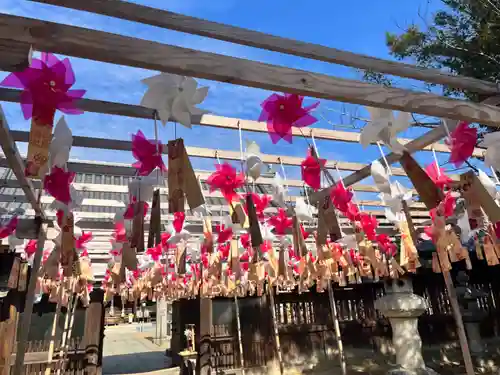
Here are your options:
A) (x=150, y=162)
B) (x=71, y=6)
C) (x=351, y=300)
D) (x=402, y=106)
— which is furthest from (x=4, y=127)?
(x=351, y=300)

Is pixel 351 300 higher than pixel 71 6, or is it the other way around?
pixel 71 6

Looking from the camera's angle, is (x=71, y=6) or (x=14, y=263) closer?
(x=71, y=6)

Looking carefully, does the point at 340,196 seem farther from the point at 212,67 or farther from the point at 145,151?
the point at 212,67

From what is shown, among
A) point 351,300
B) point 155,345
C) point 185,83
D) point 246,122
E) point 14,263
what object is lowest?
point 155,345

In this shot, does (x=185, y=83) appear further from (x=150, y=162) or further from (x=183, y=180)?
(x=150, y=162)

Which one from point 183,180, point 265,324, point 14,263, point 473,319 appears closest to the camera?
point 183,180

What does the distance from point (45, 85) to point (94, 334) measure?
7.38 metres

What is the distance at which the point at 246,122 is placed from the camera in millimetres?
2828

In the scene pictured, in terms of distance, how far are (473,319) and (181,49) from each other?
7.78 metres

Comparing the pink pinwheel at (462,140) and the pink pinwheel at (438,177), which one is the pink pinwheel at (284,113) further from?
the pink pinwheel at (438,177)

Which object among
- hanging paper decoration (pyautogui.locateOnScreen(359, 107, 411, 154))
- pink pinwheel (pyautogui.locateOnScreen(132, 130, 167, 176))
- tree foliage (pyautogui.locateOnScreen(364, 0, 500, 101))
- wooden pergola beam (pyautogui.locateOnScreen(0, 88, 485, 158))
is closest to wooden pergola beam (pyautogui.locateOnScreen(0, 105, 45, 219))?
wooden pergola beam (pyautogui.locateOnScreen(0, 88, 485, 158))

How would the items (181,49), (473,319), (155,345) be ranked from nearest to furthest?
(181,49), (473,319), (155,345)

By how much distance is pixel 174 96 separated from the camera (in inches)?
64.2

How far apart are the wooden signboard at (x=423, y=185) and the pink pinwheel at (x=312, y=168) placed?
77 cm
